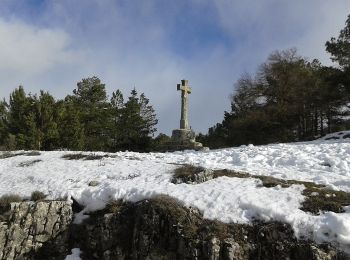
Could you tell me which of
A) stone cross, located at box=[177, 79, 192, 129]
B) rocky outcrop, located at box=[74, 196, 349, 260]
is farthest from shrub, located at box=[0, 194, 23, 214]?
stone cross, located at box=[177, 79, 192, 129]

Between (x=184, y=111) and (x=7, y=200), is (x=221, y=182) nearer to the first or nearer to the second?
(x=7, y=200)

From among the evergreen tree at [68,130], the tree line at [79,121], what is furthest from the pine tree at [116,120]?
the evergreen tree at [68,130]

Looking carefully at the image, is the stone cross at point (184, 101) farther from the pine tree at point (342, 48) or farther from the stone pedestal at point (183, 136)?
the pine tree at point (342, 48)

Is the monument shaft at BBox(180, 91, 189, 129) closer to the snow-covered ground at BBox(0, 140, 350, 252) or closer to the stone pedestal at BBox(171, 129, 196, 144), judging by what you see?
the stone pedestal at BBox(171, 129, 196, 144)

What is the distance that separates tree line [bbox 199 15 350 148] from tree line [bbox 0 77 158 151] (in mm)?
8996

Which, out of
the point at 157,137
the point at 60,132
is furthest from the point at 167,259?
the point at 157,137

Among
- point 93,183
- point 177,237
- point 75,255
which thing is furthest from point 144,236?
point 93,183

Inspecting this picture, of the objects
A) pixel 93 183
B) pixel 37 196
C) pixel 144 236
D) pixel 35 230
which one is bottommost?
pixel 35 230

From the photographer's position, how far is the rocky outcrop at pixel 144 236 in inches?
328

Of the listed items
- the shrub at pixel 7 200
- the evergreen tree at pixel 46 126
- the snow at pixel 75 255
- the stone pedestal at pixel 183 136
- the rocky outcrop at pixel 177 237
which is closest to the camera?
the rocky outcrop at pixel 177 237

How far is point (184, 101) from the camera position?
93.8 ft

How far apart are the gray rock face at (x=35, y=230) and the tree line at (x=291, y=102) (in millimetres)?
24781

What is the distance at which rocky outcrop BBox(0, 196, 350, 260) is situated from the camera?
833 cm

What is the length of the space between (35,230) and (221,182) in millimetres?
4578
